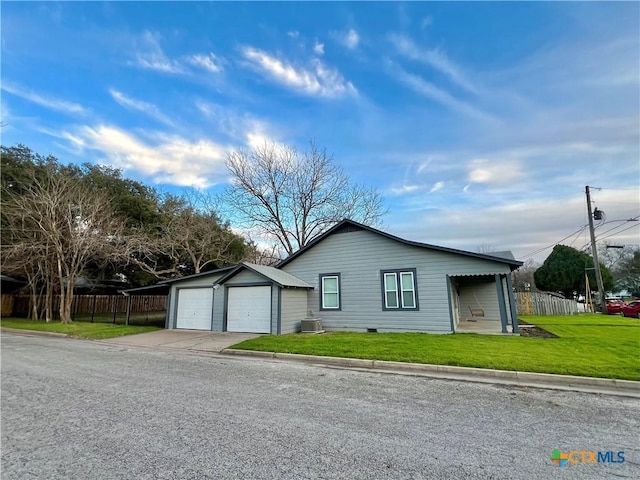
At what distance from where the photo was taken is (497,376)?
20.6 ft

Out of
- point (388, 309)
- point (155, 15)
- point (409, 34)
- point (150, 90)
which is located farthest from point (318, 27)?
point (388, 309)

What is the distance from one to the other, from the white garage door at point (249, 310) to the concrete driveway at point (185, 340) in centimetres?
55

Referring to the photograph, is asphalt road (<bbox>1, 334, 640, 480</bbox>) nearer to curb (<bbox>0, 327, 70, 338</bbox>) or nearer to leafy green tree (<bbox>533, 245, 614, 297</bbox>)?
curb (<bbox>0, 327, 70, 338</bbox>)

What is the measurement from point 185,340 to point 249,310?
2888 millimetres

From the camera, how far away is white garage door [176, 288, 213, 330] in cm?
1504

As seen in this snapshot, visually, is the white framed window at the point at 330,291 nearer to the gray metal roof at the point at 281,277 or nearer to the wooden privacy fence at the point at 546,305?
the gray metal roof at the point at 281,277

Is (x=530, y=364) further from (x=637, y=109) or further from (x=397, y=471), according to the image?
(x=637, y=109)

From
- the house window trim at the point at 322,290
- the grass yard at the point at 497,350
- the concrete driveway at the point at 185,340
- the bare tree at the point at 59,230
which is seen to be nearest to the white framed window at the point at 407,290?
the grass yard at the point at 497,350

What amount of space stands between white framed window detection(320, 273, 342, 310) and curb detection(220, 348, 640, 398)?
6230 mm

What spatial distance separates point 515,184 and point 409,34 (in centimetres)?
912

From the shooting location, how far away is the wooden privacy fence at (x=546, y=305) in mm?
21797

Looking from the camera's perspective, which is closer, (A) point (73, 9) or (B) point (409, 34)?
(A) point (73, 9)

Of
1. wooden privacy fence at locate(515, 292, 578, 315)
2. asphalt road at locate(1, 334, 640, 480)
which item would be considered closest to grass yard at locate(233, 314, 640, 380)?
asphalt road at locate(1, 334, 640, 480)

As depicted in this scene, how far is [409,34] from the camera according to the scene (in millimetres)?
11664
